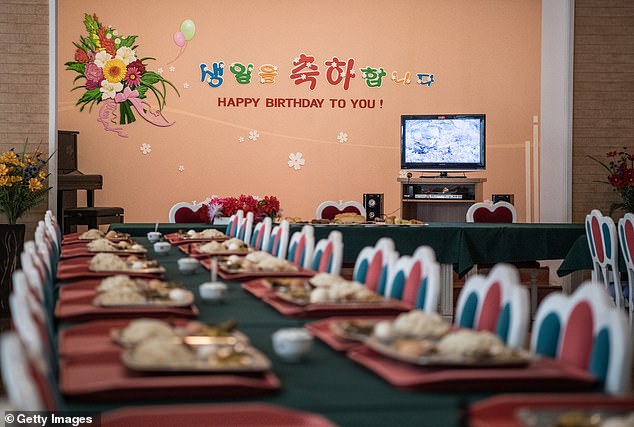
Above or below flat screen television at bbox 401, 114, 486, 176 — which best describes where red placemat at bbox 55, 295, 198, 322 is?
below

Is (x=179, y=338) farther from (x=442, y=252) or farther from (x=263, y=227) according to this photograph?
(x=442, y=252)

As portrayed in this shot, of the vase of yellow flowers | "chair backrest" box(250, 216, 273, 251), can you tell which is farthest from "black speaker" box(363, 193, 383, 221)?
the vase of yellow flowers

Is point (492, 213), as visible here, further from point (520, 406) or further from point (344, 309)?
point (520, 406)

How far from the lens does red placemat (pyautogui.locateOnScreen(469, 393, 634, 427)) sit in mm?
1672

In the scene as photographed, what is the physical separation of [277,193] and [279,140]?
632 mm

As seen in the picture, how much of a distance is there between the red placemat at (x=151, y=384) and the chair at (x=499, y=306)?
0.78 metres

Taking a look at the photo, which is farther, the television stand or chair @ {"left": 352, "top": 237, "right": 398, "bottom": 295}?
the television stand

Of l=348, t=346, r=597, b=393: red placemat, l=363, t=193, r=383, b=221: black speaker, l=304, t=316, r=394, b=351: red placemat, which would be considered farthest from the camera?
l=363, t=193, r=383, b=221: black speaker

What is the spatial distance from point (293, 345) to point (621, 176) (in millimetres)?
6694

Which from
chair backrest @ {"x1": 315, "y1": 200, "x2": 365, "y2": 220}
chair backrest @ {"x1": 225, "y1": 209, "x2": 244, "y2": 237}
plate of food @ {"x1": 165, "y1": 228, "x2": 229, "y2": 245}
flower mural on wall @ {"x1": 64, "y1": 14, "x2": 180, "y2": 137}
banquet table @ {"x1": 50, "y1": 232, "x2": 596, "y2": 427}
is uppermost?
flower mural on wall @ {"x1": 64, "y1": 14, "x2": 180, "y2": 137}

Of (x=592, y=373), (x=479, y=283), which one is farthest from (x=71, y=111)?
(x=592, y=373)

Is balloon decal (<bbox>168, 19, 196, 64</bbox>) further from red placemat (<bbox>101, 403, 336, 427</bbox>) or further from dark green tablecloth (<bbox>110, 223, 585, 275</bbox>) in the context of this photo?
red placemat (<bbox>101, 403, 336, 427</bbox>)

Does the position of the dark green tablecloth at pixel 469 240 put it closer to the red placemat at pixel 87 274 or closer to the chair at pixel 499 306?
the red placemat at pixel 87 274

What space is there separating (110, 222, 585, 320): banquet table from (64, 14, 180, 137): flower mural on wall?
4.71 m
